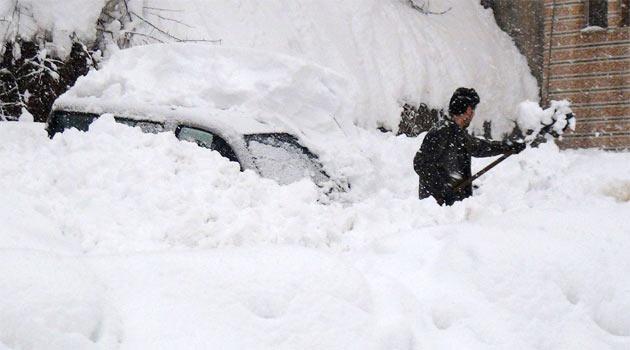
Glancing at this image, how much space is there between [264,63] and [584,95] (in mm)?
7494

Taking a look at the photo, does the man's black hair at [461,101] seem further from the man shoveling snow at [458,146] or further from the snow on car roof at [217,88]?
the snow on car roof at [217,88]

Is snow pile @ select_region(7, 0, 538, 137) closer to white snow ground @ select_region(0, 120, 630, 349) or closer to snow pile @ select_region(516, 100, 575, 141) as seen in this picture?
snow pile @ select_region(516, 100, 575, 141)

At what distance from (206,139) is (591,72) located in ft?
29.2

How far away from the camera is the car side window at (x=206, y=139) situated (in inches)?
240

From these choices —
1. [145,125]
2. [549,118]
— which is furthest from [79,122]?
[549,118]

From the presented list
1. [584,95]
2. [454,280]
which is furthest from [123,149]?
[584,95]

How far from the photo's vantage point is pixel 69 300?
2.57m

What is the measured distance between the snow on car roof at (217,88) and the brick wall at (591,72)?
6.69m

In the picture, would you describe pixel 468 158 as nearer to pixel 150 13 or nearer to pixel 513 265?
pixel 513 265

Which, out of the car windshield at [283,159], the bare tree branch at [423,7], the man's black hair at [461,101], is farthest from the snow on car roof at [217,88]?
the bare tree branch at [423,7]

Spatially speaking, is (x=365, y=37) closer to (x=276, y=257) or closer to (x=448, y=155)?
(x=448, y=155)

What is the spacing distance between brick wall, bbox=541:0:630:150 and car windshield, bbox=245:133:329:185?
7.88 metres

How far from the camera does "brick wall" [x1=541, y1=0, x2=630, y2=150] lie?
42.1 ft

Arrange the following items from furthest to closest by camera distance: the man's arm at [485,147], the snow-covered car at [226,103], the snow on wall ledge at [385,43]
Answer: the snow on wall ledge at [385,43], the snow-covered car at [226,103], the man's arm at [485,147]
